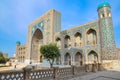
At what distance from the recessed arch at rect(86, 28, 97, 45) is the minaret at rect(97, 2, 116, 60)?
1924mm

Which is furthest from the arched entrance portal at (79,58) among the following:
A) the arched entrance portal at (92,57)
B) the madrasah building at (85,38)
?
the arched entrance portal at (92,57)

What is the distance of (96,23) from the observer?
19.9 meters

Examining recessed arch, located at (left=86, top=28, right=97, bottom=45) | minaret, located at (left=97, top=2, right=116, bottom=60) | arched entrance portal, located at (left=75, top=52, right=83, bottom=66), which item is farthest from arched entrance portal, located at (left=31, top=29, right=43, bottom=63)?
minaret, located at (left=97, top=2, right=116, bottom=60)

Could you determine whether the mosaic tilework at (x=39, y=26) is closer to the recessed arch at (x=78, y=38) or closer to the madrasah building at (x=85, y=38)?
the madrasah building at (x=85, y=38)

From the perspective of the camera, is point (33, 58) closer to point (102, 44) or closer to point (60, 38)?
point (60, 38)

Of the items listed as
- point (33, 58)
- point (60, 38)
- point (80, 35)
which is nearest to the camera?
point (80, 35)

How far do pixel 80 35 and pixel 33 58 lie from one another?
19.1 metres

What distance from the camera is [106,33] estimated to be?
697 inches

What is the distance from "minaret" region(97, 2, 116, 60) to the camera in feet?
55.8

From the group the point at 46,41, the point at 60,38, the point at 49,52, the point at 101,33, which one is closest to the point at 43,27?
the point at 46,41

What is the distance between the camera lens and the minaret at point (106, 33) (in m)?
17.0

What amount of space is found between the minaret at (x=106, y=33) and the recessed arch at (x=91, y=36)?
1924 millimetres

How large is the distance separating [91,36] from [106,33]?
3.74m

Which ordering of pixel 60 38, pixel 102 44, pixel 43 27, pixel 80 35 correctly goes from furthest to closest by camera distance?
1. pixel 43 27
2. pixel 60 38
3. pixel 80 35
4. pixel 102 44
